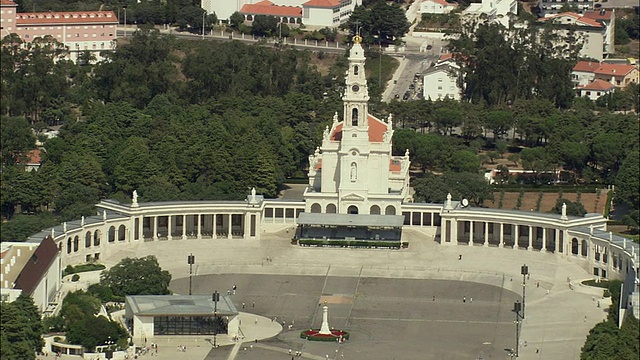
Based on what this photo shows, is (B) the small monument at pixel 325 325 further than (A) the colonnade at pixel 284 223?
No

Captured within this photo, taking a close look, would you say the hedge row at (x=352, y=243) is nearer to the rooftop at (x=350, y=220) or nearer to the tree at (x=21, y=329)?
the rooftop at (x=350, y=220)

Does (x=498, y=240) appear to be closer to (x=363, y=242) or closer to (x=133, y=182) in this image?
(x=363, y=242)

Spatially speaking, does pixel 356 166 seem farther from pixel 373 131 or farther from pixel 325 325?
pixel 325 325

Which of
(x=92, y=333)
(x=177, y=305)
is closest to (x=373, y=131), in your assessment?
(x=177, y=305)

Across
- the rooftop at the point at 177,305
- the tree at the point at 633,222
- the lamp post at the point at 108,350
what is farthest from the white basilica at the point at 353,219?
the lamp post at the point at 108,350

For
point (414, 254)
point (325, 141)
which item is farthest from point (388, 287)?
point (325, 141)

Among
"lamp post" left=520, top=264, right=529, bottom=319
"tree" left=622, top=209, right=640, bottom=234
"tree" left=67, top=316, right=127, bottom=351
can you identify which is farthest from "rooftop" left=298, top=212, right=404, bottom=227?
"tree" left=67, top=316, right=127, bottom=351
